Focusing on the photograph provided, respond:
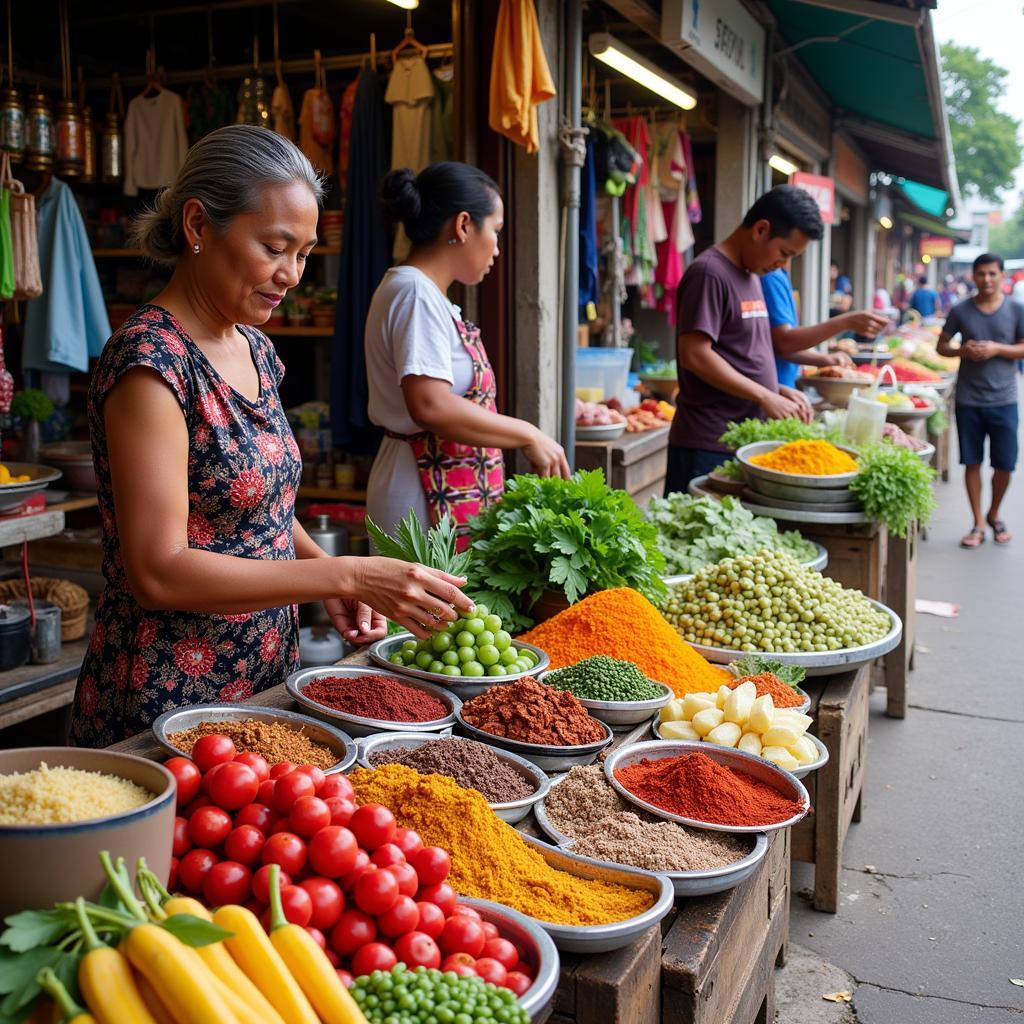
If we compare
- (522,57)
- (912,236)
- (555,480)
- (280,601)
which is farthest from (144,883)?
(912,236)

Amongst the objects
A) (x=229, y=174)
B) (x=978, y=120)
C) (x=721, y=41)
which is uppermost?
(x=978, y=120)

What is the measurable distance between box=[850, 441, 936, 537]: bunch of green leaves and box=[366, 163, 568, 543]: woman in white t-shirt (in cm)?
120

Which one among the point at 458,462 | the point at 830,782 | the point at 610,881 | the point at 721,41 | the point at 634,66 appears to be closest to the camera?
the point at 610,881

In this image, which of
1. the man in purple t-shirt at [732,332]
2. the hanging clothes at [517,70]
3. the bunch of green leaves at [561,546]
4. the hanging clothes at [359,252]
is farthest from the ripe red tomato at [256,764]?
the hanging clothes at [359,252]

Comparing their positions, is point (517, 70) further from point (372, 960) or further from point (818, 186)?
point (818, 186)

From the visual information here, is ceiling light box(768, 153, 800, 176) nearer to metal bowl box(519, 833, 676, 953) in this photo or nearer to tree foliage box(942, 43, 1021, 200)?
metal bowl box(519, 833, 676, 953)

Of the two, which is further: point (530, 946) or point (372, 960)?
point (530, 946)

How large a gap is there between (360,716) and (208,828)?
0.68 meters

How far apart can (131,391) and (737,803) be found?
1.29 m

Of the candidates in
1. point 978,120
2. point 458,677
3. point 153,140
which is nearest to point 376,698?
point 458,677

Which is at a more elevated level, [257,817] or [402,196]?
[402,196]

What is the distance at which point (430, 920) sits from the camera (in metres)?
1.28

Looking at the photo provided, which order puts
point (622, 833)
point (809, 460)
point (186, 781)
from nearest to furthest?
point (186, 781)
point (622, 833)
point (809, 460)

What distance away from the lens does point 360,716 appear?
6.68 ft
